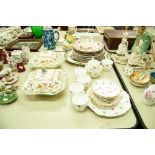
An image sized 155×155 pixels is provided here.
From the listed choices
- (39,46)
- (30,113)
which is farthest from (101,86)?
(39,46)

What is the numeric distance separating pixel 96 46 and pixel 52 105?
2.06 feet

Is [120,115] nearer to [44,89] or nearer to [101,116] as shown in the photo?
[101,116]

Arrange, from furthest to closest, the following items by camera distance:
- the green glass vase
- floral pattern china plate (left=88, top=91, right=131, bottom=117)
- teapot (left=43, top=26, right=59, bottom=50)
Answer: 1. the green glass vase
2. teapot (left=43, top=26, right=59, bottom=50)
3. floral pattern china plate (left=88, top=91, right=131, bottom=117)

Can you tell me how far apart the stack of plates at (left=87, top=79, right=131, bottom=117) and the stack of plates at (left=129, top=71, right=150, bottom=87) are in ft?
0.55

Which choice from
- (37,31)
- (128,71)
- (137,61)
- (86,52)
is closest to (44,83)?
(86,52)

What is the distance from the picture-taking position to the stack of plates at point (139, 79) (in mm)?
1152

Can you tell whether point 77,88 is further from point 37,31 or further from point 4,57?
point 37,31

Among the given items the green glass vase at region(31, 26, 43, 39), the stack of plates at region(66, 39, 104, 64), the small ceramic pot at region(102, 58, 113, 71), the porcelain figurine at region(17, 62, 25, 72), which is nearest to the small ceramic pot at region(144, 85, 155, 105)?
the small ceramic pot at region(102, 58, 113, 71)

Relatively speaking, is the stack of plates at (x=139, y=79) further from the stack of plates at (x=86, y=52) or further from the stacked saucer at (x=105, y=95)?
the stack of plates at (x=86, y=52)

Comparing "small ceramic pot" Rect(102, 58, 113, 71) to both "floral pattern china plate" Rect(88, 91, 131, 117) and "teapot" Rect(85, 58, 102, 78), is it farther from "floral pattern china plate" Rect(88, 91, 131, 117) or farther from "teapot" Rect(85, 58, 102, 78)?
"floral pattern china plate" Rect(88, 91, 131, 117)

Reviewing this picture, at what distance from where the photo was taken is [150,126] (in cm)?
87

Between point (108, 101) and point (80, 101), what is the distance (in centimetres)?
14

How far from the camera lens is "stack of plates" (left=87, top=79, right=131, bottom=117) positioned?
942mm

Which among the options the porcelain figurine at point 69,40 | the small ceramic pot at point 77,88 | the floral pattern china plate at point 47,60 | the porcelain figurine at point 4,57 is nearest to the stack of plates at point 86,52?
the floral pattern china plate at point 47,60
